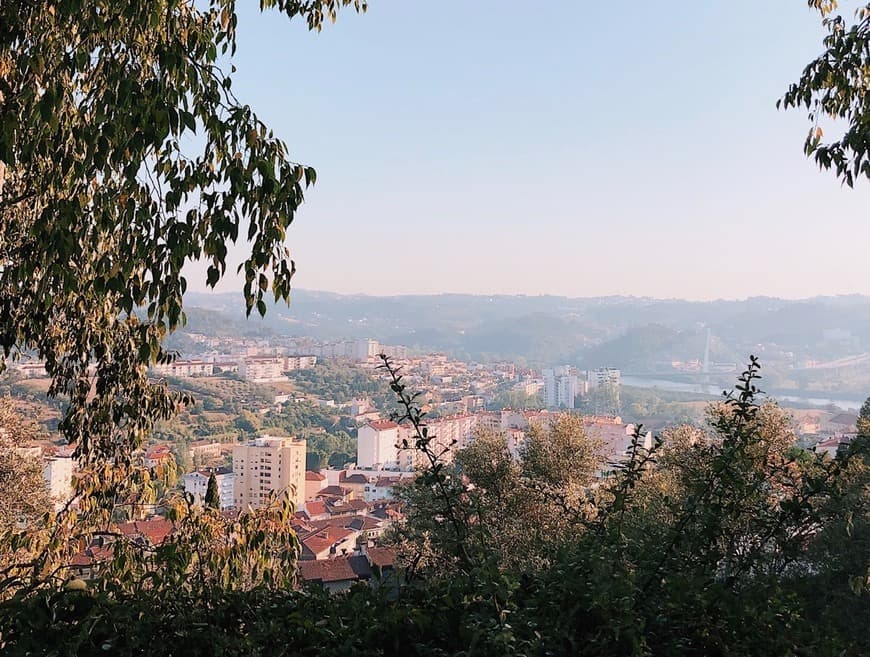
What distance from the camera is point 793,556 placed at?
164 centimetres

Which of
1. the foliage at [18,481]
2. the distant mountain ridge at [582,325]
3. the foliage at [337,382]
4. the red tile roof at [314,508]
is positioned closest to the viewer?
the foliage at [18,481]

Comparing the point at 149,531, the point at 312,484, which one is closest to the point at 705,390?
the point at 312,484

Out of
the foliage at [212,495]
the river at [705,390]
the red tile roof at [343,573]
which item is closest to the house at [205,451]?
the river at [705,390]

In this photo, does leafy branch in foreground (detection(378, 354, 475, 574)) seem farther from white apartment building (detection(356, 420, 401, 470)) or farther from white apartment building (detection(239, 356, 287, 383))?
white apartment building (detection(239, 356, 287, 383))

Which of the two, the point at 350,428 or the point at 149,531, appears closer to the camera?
the point at 149,531

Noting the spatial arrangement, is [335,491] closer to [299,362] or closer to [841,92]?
[841,92]

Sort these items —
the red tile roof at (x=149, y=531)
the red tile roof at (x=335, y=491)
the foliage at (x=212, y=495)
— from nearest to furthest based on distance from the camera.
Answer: the foliage at (x=212, y=495) → the red tile roof at (x=149, y=531) → the red tile roof at (x=335, y=491)

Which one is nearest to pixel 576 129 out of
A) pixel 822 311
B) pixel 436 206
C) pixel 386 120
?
pixel 386 120

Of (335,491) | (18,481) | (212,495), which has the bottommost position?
(335,491)

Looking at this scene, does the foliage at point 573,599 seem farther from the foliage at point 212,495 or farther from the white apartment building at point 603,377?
the white apartment building at point 603,377

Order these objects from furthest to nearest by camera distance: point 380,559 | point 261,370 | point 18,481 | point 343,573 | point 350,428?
point 261,370, point 350,428, point 18,481, point 380,559, point 343,573

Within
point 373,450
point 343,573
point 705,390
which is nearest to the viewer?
point 343,573

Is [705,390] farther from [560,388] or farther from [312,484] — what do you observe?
[312,484]

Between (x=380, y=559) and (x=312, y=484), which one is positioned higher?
(x=380, y=559)
